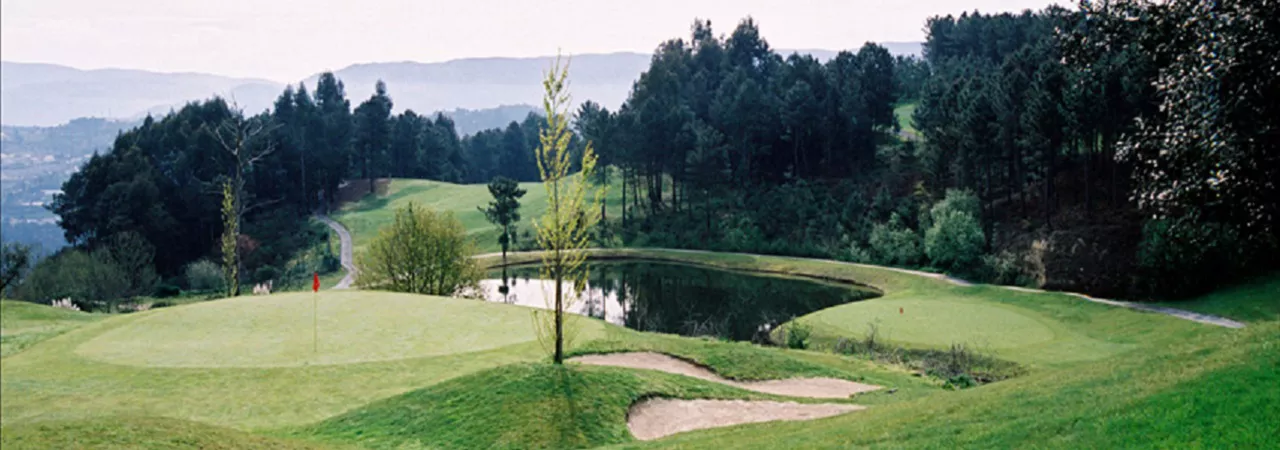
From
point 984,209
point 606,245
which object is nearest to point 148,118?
point 606,245

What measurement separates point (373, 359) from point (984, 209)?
52.2 meters

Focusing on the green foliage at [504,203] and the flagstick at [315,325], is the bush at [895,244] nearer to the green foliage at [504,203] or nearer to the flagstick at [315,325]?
the green foliage at [504,203]

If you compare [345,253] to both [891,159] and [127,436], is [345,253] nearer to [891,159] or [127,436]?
[891,159]

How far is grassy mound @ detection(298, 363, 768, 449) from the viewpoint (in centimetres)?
1617

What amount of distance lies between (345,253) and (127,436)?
63.5m

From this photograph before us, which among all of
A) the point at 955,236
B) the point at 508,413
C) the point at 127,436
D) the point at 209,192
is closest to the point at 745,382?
the point at 508,413

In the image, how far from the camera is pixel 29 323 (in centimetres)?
2783

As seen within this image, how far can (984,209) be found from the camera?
6172 cm

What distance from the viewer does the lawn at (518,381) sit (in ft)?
38.9

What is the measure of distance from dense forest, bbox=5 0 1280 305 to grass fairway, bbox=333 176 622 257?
4.74 m

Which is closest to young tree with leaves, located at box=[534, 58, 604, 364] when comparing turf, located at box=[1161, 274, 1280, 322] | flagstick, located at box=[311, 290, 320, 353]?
flagstick, located at box=[311, 290, 320, 353]

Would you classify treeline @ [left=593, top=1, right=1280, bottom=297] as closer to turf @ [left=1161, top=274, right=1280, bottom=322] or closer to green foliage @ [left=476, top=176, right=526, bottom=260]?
turf @ [left=1161, top=274, right=1280, bottom=322]

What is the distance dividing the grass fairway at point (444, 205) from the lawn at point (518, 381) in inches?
1982

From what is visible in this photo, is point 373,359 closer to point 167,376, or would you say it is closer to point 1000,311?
point 167,376
